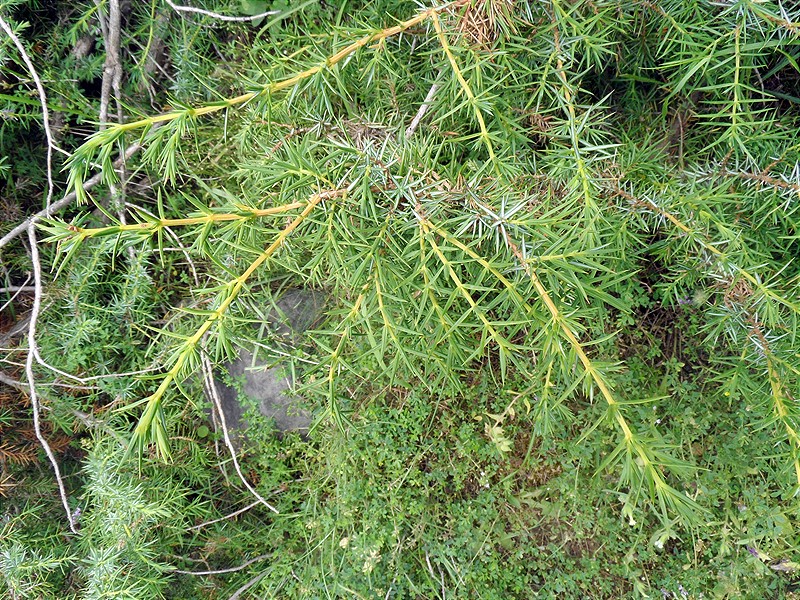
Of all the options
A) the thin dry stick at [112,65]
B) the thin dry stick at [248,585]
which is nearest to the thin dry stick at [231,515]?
the thin dry stick at [248,585]

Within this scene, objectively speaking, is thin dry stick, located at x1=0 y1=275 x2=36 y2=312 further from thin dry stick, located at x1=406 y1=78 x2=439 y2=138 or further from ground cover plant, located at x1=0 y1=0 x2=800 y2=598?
thin dry stick, located at x1=406 y1=78 x2=439 y2=138

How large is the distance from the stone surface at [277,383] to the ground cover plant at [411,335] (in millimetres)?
90

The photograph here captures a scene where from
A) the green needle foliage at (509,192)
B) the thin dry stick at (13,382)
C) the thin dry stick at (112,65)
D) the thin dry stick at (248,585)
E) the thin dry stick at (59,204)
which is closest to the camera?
the green needle foliage at (509,192)

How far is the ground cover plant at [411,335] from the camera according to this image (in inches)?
84.9

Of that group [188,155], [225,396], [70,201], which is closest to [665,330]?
[225,396]

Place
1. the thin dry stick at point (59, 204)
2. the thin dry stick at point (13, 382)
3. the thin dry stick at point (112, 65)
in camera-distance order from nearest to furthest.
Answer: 1. the thin dry stick at point (59, 204)
2. the thin dry stick at point (112, 65)
3. the thin dry stick at point (13, 382)

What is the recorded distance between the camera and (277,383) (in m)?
3.19

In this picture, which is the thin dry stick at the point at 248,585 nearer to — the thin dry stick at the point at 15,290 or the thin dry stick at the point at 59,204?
the thin dry stick at the point at 15,290

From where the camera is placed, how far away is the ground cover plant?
7.07ft

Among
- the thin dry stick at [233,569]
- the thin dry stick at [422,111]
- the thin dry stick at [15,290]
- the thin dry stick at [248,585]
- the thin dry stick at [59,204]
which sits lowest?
the thin dry stick at [248,585]

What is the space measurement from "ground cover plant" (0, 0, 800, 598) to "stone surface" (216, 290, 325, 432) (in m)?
0.09

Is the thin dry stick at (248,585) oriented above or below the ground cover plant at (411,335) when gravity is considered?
below

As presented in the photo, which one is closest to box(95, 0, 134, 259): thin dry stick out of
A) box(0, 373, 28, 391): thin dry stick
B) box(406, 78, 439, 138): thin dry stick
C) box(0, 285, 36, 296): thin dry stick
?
box(0, 285, 36, 296): thin dry stick

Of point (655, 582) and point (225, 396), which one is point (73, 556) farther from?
point (655, 582)
